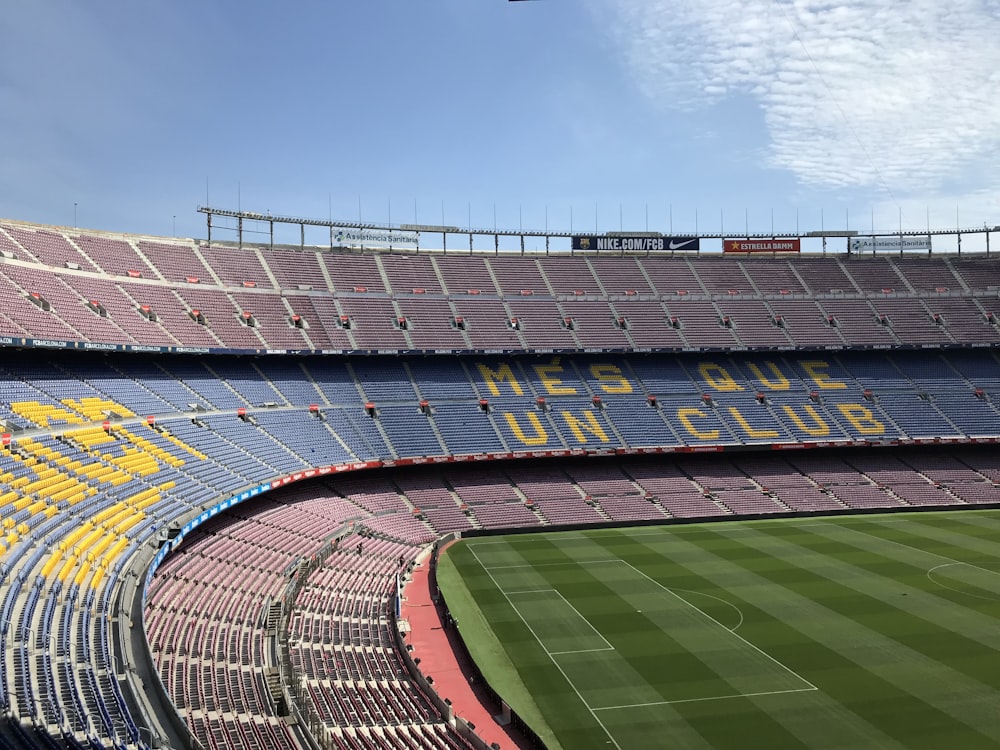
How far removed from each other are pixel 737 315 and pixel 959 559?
29737mm

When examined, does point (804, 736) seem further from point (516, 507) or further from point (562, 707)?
point (516, 507)

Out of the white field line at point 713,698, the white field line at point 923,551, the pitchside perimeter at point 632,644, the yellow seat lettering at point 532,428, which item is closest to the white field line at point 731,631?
the pitchside perimeter at point 632,644

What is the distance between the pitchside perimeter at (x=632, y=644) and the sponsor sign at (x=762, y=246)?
136ft

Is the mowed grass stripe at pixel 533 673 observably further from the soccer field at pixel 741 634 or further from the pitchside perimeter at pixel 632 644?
the pitchside perimeter at pixel 632 644

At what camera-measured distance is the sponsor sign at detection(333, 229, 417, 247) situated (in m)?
63.4

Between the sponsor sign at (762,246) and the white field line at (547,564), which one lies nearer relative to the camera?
the white field line at (547,564)

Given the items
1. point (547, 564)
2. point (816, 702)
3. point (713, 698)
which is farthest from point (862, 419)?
point (713, 698)

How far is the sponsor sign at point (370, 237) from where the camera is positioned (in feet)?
208

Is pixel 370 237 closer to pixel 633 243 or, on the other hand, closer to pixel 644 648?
pixel 633 243

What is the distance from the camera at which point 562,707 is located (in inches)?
936

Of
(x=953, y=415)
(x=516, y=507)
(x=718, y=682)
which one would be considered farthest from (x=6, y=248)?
(x=953, y=415)

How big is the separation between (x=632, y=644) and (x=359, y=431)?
1067 inches

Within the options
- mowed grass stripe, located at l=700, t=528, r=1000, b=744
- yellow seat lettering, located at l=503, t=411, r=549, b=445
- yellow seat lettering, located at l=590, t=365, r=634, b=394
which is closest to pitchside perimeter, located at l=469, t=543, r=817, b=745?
mowed grass stripe, located at l=700, t=528, r=1000, b=744

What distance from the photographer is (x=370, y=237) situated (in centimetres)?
6369
